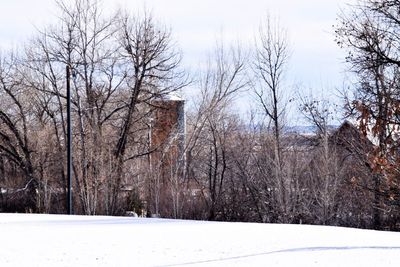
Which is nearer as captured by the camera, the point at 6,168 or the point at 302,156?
the point at 302,156

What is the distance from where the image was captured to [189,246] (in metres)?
13.2

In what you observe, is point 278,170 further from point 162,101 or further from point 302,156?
point 162,101

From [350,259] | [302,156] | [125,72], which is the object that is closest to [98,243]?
[350,259]

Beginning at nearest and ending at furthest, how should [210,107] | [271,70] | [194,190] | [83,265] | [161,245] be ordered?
[83,265] < [161,245] < [194,190] < [271,70] < [210,107]

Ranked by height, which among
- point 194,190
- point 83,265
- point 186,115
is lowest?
point 83,265

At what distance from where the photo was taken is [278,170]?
3144 cm

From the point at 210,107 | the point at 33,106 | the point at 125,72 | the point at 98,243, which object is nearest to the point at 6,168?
the point at 33,106

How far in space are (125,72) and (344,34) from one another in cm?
1467

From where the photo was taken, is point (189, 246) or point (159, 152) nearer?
point (189, 246)

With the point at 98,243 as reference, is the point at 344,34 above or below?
above

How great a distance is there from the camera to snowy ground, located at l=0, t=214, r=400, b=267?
37.1ft

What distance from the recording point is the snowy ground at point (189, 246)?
11297 millimetres

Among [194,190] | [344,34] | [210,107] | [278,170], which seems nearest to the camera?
[344,34]

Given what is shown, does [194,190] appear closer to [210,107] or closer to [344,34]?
[210,107]
